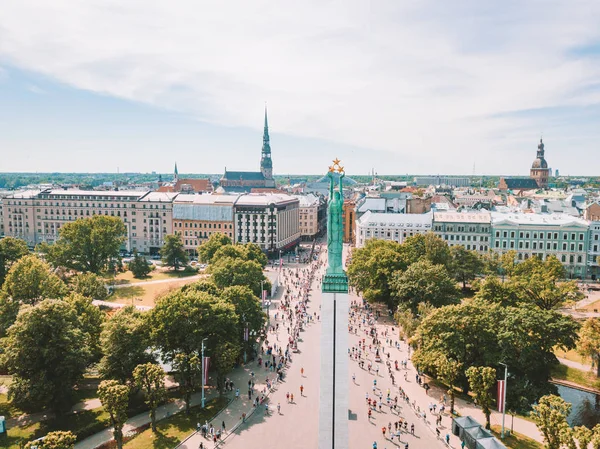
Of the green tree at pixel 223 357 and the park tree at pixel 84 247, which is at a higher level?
the park tree at pixel 84 247

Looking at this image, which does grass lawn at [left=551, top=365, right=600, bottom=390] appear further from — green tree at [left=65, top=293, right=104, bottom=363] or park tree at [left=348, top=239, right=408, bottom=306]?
green tree at [left=65, top=293, right=104, bottom=363]

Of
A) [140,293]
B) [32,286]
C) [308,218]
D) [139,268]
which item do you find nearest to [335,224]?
[32,286]

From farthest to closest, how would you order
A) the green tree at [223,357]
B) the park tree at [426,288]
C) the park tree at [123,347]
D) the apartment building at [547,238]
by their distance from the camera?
the apartment building at [547,238], the park tree at [426,288], the green tree at [223,357], the park tree at [123,347]

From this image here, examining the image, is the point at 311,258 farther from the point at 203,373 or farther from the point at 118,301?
the point at 203,373

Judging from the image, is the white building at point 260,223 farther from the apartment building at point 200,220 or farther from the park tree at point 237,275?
the park tree at point 237,275

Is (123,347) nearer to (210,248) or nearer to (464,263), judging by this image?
(210,248)

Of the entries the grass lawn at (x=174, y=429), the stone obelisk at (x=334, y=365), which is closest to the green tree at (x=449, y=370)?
the stone obelisk at (x=334, y=365)

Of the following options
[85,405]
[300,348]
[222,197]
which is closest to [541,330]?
[300,348]
